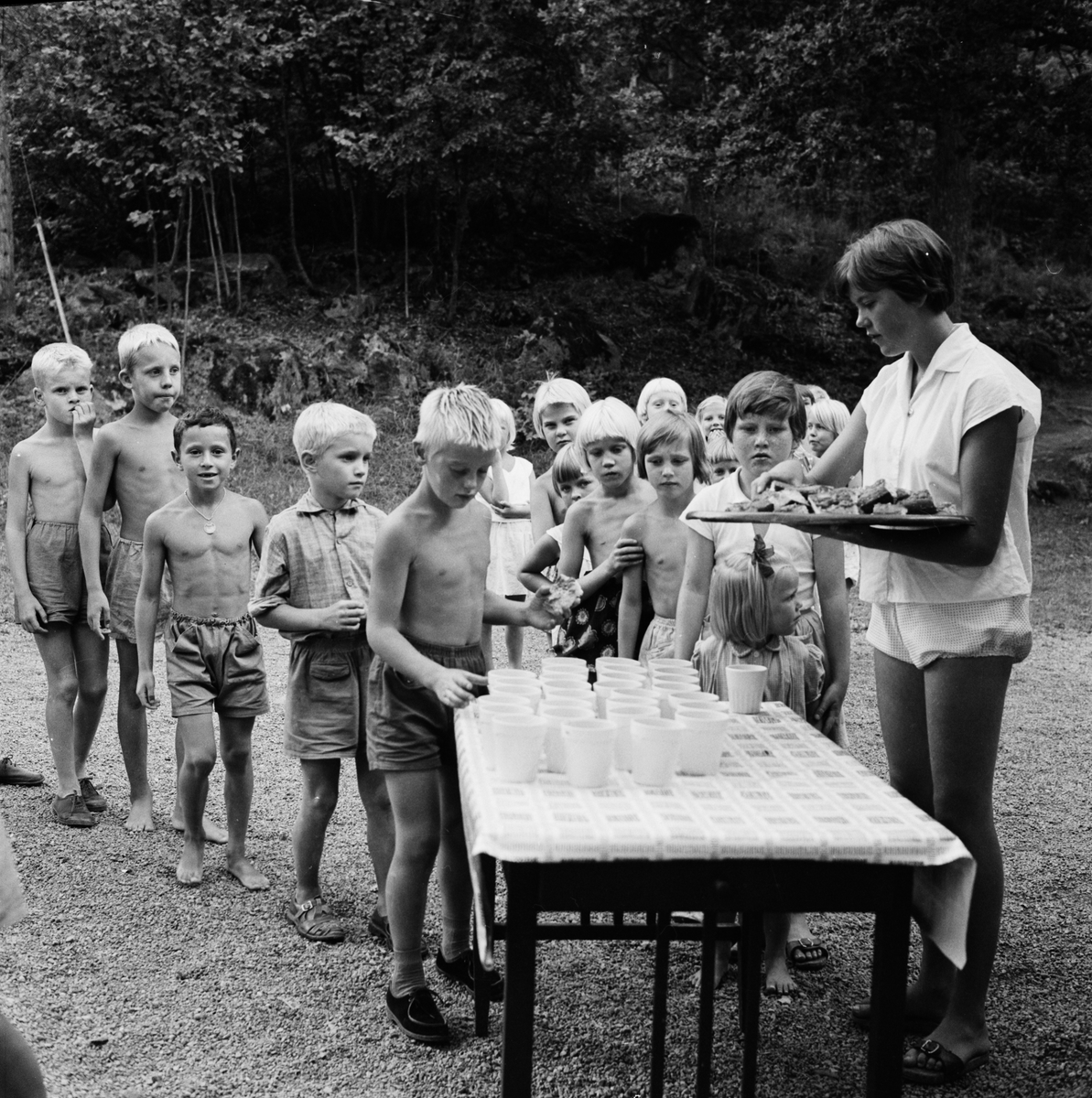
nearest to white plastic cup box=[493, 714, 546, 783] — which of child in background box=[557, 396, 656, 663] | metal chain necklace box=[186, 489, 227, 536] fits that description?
child in background box=[557, 396, 656, 663]

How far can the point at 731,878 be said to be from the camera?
6.81 ft

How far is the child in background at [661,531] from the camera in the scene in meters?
3.99

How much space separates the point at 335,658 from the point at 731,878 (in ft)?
6.36

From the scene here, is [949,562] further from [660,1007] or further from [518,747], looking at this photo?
[660,1007]

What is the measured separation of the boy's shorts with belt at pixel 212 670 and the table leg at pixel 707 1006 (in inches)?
83.9

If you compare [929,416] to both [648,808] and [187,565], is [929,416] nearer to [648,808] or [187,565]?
[648,808]

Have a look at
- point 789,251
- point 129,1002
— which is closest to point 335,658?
point 129,1002

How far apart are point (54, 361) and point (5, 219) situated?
37.4ft

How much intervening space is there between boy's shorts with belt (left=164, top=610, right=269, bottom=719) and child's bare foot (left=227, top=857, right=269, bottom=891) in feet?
1.75

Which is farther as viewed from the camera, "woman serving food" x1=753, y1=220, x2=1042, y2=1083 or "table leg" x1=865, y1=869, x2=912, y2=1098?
"woman serving food" x1=753, y1=220, x2=1042, y2=1083

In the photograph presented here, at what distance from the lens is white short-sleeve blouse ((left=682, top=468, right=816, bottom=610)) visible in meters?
3.53

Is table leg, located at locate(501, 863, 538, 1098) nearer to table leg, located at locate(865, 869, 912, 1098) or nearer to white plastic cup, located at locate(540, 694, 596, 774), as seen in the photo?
white plastic cup, located at locate(540, 694, 596, 774)

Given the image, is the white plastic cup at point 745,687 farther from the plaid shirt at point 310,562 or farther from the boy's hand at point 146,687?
the boy's hand at point 146,687

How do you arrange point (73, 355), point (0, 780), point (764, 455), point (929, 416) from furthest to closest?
point (0, 780) < point (73, 355) < point (764, 455) < point (929, 416)
